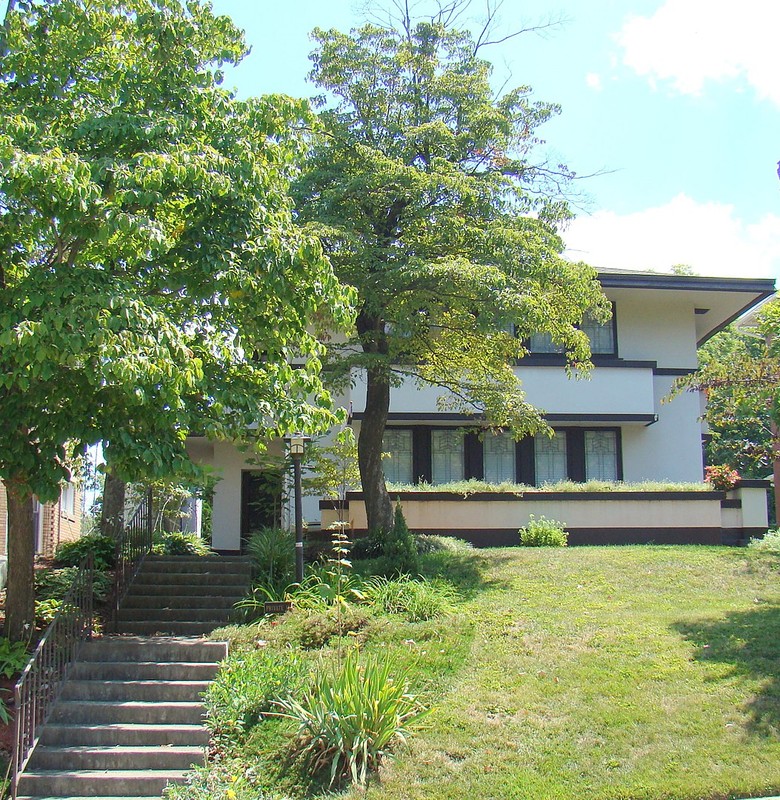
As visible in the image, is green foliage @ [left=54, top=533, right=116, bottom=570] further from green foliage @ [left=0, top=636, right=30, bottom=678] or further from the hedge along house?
green foliage @ [left=0, top=636, right=30, bottom=678]

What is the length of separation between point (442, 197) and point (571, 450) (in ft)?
28.6

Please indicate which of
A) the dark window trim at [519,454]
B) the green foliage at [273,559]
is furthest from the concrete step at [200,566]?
the dark window trim at [519,454]

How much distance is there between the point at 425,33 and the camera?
659 inches

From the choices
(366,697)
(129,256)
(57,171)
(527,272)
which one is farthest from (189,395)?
(527,272)

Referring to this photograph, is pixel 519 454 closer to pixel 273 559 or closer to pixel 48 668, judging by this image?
pixel 273 559

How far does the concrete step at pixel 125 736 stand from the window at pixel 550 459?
44.8 ft

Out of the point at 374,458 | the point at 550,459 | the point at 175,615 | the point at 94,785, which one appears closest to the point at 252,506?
the point at 374,458

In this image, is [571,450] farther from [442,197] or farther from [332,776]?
[332,776]

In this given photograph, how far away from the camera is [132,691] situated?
1037cm

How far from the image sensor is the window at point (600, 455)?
22.3 m

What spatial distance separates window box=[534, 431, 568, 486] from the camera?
72.5ft

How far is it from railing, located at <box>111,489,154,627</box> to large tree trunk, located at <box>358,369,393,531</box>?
3.72 m

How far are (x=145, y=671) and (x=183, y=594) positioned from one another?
3276 millimetres

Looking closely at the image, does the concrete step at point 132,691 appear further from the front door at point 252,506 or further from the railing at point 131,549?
the front door at point 252,506
